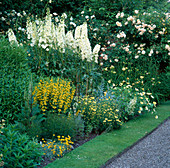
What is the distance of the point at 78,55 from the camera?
6004 millimetres

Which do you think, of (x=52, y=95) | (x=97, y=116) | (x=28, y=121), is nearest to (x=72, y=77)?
(x=52, y=95)

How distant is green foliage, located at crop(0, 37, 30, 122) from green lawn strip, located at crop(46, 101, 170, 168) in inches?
46.9

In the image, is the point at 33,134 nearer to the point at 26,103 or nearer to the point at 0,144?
the point at 26,103

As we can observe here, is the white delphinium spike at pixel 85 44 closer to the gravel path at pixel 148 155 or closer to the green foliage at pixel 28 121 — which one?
the green foliage at pixel 28 121

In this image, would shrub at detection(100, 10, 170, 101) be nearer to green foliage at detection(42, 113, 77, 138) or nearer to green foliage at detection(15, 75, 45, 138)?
green foliage at detection(42, 113, 77, 138)

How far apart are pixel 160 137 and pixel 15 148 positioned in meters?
2.80

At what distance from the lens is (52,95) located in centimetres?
492

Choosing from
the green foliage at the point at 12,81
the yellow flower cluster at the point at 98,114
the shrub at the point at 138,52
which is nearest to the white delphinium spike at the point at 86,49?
the yellow flower cluster at the point at 98,114

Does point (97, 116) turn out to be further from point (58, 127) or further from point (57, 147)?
point (57, 147)

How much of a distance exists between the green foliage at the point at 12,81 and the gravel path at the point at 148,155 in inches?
69.0

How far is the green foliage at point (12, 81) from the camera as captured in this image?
4309 mm

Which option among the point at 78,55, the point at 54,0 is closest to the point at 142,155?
the point at 78,55

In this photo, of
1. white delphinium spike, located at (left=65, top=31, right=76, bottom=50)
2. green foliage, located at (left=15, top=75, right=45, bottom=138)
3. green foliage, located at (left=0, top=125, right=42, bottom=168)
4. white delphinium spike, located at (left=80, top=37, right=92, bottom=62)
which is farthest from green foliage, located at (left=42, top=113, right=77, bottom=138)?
white delphinium spike, located at (left=65, top=31, right=76, bottom=50)

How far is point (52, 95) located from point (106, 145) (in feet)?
4.43
